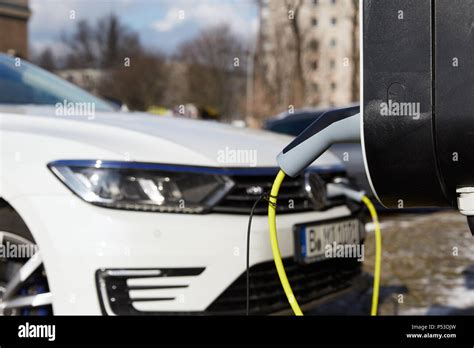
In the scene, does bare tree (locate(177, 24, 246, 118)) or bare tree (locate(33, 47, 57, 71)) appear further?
bare tree (locate(177, 24, 246, 118))

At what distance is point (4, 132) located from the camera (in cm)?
235

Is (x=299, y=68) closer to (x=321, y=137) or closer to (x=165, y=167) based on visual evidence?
(x=165, y=167)

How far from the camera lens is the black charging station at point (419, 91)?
115cm

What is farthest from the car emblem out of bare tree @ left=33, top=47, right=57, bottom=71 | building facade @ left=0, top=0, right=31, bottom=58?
bare tree @ left=33, top=47, right=57, bottom=71

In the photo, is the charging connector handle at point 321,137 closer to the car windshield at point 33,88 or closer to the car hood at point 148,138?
the car hood at point 148,138

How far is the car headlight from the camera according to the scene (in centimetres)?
228

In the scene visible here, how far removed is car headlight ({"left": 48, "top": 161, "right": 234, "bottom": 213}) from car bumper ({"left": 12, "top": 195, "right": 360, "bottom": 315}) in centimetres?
4

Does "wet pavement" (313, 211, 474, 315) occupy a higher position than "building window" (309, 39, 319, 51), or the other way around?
"building window" (309, 39, 319, 51)

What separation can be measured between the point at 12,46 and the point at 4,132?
109ft

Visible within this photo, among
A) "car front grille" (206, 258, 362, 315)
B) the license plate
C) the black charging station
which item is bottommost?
"car front grille" (206, 258, 362, 315)

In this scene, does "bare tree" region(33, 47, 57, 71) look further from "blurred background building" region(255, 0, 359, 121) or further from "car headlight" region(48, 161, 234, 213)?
"car headlight" region(48, 161, 234, 213)

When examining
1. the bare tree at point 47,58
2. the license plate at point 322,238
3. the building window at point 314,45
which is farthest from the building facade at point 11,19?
the license plate at point 322,238
